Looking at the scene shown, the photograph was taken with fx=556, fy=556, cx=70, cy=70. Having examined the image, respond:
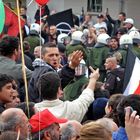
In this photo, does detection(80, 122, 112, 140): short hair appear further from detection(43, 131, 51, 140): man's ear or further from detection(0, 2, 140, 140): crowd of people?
detection(43, 131, 51, 140): man's ear

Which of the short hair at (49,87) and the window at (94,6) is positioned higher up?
the window at (94,6)

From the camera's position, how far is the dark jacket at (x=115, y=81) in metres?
8.67

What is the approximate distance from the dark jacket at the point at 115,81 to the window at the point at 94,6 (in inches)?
575

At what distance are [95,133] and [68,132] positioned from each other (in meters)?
0.70

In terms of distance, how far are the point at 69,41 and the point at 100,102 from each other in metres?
7.25

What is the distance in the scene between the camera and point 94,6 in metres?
23.3

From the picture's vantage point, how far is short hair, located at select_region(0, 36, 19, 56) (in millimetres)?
6277

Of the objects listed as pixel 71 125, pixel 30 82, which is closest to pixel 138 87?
pixel 30 82

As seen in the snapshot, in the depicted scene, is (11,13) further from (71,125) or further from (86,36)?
(86,36)

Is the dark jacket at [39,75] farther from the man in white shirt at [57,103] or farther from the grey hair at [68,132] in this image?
the grey hair at [68,132]

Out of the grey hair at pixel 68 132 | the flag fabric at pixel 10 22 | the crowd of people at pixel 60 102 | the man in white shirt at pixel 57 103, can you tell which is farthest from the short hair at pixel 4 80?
the flag fabric at pixel 10 22

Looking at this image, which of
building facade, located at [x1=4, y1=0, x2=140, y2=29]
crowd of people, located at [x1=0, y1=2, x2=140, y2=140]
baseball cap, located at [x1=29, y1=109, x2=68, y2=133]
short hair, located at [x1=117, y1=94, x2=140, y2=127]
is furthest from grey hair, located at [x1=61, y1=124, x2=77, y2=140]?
building facade, located at [x1=4, y1=0, x2=140, y2=29]

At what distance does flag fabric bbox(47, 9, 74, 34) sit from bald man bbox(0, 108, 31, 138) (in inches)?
341

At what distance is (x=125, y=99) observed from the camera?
4.15m
